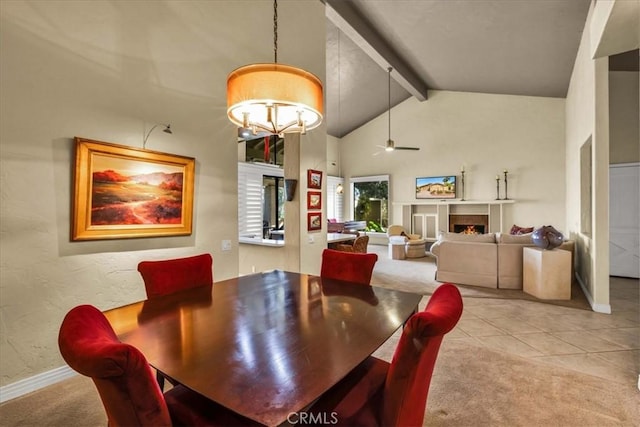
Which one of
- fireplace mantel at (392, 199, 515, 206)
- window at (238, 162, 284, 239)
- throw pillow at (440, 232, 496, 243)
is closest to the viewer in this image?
throw pillow at (440, 232, 496, 243)

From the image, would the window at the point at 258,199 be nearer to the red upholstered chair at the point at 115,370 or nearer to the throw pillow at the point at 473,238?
the throw pillow at the point at 473,238

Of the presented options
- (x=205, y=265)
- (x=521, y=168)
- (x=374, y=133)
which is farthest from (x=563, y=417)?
(x=374, y=133)

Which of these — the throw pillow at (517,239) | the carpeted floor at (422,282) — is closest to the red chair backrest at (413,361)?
the carpeted floor at (422,282)

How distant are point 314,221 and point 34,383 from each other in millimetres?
3174

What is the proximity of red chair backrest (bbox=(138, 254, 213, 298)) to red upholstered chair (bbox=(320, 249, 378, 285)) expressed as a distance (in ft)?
3.11

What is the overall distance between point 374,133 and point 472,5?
5.65m

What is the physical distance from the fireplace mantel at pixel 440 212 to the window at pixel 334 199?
2035 millimetres

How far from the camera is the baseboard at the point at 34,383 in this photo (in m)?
1.99

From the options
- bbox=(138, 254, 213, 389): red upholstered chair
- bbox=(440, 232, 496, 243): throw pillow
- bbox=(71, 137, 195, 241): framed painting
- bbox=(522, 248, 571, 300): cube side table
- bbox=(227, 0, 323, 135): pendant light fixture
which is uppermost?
bbox=(227, 0, 323, 135): pendant light fixture

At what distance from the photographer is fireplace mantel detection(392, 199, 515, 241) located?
7562 mm

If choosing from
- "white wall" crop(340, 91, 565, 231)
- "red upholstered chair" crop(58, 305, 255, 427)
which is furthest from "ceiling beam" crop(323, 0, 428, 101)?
"red upholstered chair" crop(58, 305, 255, 427)

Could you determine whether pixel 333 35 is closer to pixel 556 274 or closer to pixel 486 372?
pixel 556 274

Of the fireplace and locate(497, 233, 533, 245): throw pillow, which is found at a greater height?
the fireplace

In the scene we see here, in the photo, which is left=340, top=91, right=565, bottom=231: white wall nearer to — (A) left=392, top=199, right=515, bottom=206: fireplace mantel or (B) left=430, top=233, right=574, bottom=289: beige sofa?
(A) left=392, top=199, right=515, bottom=206: fireplace mantel
